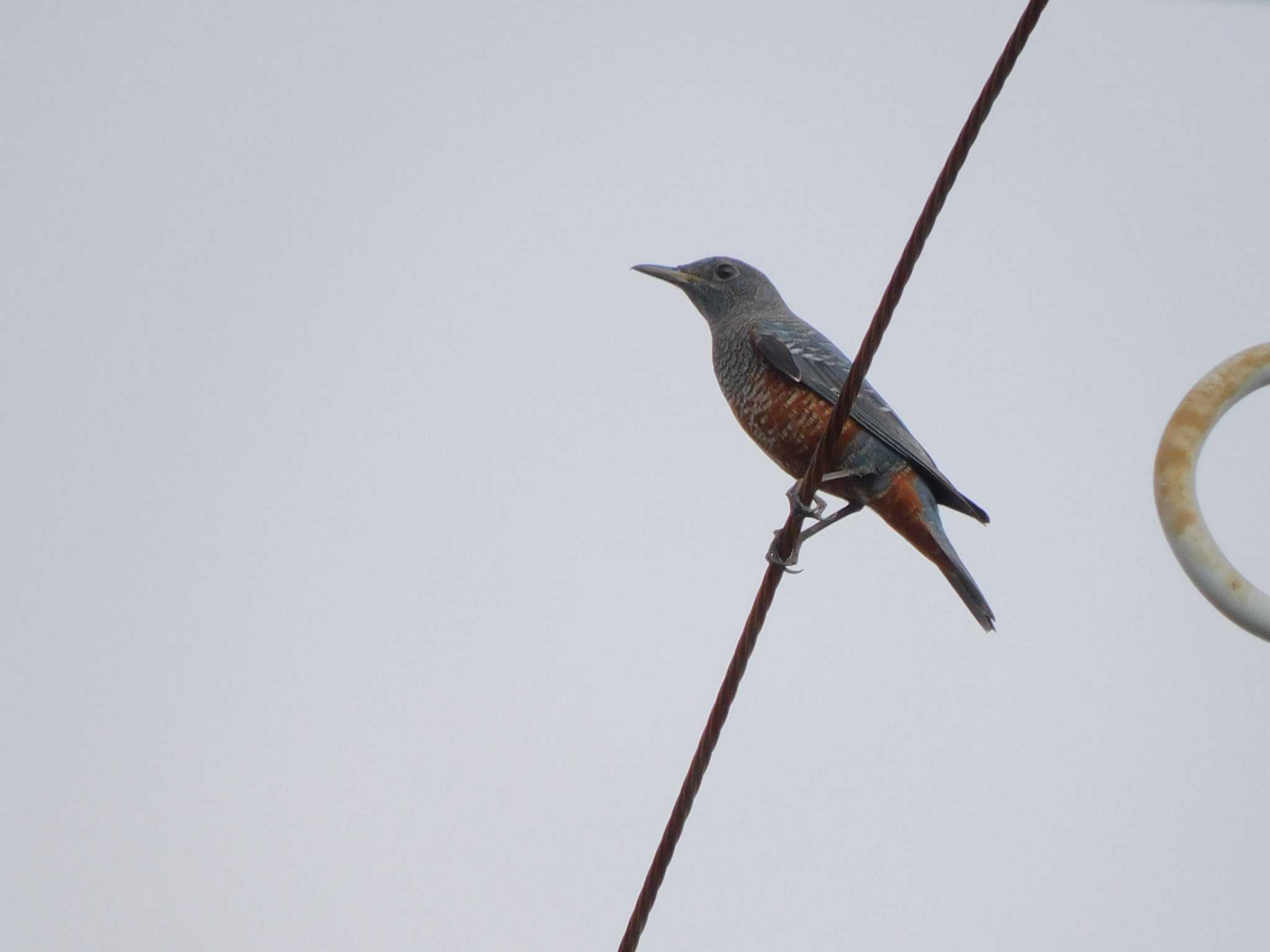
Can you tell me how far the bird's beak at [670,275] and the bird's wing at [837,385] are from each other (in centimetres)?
61

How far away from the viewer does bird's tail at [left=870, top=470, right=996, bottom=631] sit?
5320 millimetres

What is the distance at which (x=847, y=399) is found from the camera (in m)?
3.76

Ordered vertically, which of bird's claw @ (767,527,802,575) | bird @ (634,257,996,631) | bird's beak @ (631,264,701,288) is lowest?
bird's claw @ (767,527,802,575)

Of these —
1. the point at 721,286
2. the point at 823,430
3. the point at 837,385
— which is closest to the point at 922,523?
the point at 823,430

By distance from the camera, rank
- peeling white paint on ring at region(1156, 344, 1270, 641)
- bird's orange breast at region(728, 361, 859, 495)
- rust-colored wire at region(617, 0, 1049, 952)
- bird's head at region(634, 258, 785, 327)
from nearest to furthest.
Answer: rust-colored wire at region(617, 0, 1049, 952) → peeling white paint on ring at region(1156, 344, 1270, 641) → bird's orange breast at region(728, 361, 859, 495) → bird's head at region(634, 258, 785, 327)

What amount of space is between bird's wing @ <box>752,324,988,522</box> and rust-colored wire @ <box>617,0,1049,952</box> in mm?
1525

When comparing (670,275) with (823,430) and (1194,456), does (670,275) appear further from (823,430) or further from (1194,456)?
(1194,456)

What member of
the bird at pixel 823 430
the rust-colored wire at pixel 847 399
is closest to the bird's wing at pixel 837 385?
the bird at pixel 823 430

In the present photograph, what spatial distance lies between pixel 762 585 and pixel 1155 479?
110 centimetres

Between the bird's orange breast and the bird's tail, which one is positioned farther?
the bird's orange breast

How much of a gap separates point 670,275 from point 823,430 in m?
1.39

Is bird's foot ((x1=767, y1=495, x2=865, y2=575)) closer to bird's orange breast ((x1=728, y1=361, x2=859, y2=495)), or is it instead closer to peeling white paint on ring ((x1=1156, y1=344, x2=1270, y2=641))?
bird's orange breast ((x1=728, y1=361, x2=859, y2=495))

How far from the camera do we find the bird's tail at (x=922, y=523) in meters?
5.32

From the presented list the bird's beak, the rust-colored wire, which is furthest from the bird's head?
the rust-colored wire
